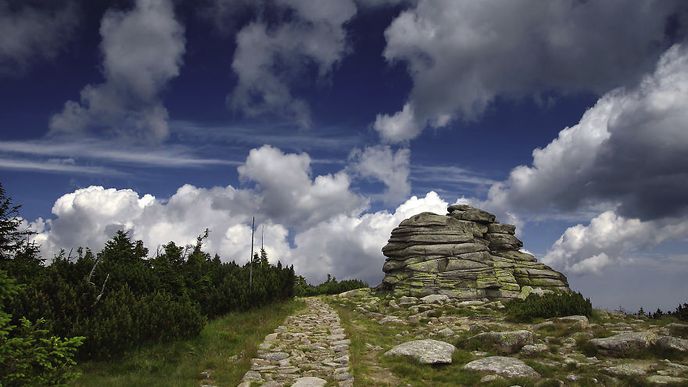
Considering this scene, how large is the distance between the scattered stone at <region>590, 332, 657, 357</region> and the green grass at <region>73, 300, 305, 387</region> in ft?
32.5

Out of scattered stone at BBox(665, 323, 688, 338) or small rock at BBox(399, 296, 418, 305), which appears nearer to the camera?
scattered stone at BBox(665, 323, 688, 338)

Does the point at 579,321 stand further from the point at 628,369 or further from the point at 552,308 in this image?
the point at 628,369

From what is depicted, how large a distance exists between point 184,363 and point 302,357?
3193 mm

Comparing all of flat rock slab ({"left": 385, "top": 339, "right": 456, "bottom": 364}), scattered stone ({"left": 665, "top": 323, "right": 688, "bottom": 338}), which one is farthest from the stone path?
scattered stone ({"left": 665, "top": 323, "right": 688, "bottom": 338})

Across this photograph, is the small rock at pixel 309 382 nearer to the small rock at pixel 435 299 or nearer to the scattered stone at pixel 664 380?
the scattered stone at pixel 664 380

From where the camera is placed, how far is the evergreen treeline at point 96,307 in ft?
21.6

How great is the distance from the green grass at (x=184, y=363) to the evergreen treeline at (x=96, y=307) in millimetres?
491

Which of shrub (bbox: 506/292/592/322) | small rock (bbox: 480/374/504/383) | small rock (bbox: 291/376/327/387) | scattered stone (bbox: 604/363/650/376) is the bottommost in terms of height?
small rock (bbox: 480/374/504/383)

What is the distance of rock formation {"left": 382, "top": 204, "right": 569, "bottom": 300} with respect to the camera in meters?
31.9

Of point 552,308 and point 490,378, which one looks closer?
point 490,378

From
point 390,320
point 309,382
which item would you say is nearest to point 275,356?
point 309,382

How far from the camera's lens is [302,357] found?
12.8m

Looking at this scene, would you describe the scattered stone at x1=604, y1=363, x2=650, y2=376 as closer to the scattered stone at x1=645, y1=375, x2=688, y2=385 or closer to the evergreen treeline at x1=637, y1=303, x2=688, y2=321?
the scattered stone at x1=645, y1=375, x2=688, y2=385

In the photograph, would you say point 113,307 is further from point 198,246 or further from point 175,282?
point 198,246
